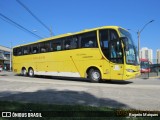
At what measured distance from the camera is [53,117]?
5844mm

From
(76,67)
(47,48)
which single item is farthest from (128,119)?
(47,48)

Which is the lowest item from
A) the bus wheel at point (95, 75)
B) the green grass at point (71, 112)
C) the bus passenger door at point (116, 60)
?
the green grass at point (71, 112)

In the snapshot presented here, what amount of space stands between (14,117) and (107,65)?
11179 millimetres

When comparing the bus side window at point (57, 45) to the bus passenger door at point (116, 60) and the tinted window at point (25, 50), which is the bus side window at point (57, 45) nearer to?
the tinted window at point (25, 50)

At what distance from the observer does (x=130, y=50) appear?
16.2 meters

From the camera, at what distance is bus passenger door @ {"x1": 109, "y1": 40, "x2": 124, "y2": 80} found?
1561 centimetres

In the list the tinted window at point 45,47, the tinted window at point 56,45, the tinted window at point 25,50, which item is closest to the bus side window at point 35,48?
the tinted window at point 45,47

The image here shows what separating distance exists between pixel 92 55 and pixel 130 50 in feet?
8.72

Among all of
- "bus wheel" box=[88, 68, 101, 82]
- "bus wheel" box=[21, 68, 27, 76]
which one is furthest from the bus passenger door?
"bus wheel" box=[21, 68, 27, 76]

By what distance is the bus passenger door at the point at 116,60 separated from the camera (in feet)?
51.2

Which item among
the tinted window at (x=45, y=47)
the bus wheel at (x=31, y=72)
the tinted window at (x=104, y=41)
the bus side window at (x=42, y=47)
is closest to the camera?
the tinted window at (x=104, y=41)

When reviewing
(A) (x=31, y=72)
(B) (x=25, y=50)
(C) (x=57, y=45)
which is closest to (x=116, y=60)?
(C) (x=57, y=45)

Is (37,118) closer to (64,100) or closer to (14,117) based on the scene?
(14,117)

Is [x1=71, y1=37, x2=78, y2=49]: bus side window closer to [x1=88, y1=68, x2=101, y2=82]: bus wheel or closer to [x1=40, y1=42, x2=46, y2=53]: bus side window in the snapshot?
[x1=88, y1=68, x2=101, y2=82]: bus wheel
